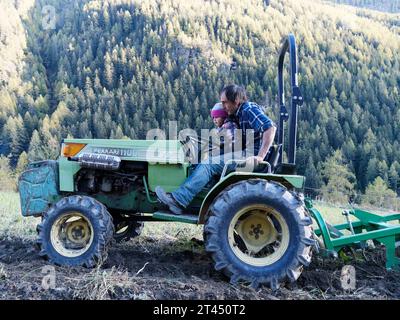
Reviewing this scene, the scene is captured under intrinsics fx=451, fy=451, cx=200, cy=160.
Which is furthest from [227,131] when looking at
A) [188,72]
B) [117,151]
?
[188,72]

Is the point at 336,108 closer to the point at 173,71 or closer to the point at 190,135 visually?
the point at 173,71

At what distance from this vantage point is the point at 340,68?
277 feet

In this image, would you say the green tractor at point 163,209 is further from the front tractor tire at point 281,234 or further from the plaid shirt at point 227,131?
the plaid shirt at point 227,131

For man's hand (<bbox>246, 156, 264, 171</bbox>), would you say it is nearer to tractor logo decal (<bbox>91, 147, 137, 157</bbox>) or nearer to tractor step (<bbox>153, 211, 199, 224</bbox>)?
tractor step (<bbox>153, 211, 199, 224</bbox>)

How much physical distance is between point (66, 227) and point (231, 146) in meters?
1.93

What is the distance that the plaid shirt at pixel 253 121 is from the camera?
4488 millimetres

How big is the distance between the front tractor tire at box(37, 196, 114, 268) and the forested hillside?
49.8 metres

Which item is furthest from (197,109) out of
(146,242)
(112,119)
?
(146,242)

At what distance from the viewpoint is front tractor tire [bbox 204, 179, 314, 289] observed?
13.1 ft

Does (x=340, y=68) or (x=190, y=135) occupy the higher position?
(x=340, y=68)

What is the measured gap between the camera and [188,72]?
87812mm

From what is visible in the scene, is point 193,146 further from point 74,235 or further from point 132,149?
point 74,235

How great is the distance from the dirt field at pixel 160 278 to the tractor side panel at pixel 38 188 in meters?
0.50

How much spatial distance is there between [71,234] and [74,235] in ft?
0.11
